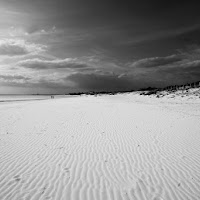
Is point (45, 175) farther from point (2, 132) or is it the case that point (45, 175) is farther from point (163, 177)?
point (2, 132)

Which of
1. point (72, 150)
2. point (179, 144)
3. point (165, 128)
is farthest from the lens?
point (165, 128)

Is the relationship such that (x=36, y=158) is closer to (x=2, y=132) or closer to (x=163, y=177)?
(x=163, y=177)

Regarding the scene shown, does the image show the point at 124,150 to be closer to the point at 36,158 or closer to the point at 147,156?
the point at 147,156

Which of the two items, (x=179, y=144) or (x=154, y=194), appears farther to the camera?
(x=179, y=144)

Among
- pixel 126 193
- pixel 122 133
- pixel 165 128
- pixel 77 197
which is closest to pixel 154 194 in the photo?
pixel 126 193

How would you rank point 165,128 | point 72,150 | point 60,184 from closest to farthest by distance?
point 60,184 → point 72,150 → point 165,128

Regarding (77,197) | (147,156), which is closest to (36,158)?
(77,197)

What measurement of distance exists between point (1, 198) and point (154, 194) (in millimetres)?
4159

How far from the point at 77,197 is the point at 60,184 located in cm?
79

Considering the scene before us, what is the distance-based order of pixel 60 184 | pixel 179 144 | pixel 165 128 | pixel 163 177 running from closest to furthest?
pixel 60 184 < pixel 163 177 < pixel 179 144 < pixel 165 128

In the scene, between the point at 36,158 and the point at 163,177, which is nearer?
the point at 163,177

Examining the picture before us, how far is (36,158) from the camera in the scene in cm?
655

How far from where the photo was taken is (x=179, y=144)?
26.8 feet

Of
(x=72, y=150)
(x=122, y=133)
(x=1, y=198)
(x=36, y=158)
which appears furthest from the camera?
(x=122, y=133)
